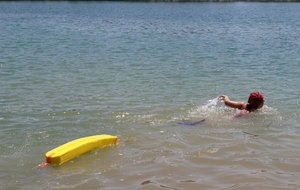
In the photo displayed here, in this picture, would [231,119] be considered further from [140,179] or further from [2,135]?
[2,135]

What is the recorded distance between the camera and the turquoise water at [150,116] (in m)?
5.84

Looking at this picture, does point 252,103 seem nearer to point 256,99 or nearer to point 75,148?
point 256,99

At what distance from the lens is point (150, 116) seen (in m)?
8.98

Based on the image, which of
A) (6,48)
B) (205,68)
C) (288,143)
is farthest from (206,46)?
(288,143)

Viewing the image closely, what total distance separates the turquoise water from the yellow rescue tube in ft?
0.41

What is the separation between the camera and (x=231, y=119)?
28.4 ft

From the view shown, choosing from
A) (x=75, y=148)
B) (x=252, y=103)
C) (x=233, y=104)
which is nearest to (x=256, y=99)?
(x=252, y=103)

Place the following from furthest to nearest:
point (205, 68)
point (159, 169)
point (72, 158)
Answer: point (205, 68) < point (72, 158) < point (159, 169)

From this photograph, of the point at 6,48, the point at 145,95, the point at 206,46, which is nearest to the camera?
the point at 145,95

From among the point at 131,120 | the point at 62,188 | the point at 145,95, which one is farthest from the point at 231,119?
the point at 62,188

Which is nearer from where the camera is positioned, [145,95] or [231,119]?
[231,119]

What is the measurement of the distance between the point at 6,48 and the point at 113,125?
42.7 ft

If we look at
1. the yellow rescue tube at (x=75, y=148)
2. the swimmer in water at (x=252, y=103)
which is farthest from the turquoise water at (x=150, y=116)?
the swimmer in water at (x=252, y=103)

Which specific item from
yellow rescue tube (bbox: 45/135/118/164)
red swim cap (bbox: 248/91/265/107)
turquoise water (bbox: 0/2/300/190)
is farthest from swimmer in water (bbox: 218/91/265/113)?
yellow rescue tube (bbox: 45/135/118/164)
